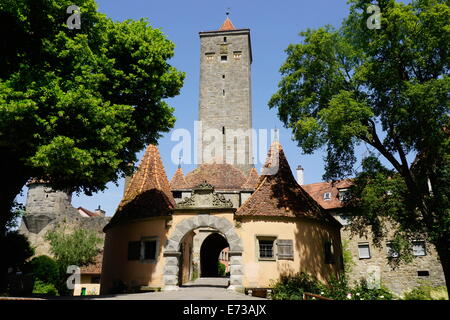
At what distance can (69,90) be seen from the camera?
10945 mm

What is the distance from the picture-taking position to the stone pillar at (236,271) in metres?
14.6

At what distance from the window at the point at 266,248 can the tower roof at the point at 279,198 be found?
111 centimetres

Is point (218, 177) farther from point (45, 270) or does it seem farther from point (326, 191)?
point (45, 270)

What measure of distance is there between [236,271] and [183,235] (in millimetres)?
2828

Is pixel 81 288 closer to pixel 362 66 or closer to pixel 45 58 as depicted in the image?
pixel 45 58

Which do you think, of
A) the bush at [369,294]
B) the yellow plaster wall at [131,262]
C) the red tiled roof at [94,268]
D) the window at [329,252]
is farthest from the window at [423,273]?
the red tiled roof at [94,268]

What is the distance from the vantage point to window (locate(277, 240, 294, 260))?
1514 centimetres

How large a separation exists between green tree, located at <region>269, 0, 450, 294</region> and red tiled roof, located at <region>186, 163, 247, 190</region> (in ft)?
39.1

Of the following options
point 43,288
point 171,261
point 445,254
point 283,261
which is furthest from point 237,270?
point 43,288

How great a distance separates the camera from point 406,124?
43.1ft

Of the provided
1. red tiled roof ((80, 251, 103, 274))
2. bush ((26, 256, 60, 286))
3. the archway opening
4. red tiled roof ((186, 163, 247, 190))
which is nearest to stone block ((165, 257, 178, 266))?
red tiled roof ((186, 163, 247, 190))

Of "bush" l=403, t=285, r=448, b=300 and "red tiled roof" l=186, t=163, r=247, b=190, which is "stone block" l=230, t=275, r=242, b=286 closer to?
"bush" l=403, t=285, r=448, b=300

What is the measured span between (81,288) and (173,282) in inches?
709
